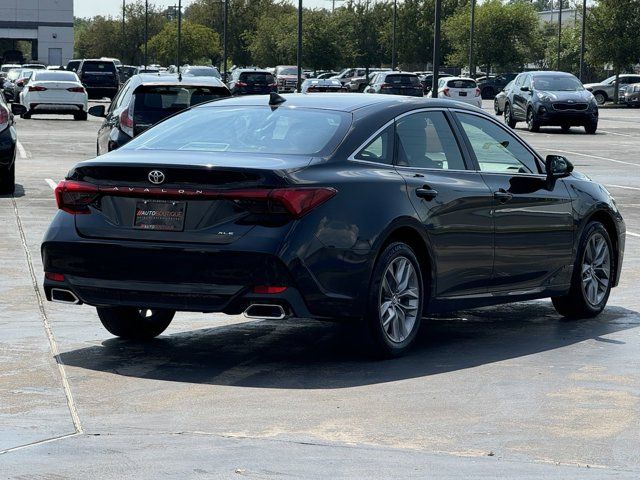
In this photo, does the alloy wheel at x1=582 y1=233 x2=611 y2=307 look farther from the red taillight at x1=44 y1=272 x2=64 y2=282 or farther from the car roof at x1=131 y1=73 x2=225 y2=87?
the car roof at x1=131 y1=73 x2=225 y2=87

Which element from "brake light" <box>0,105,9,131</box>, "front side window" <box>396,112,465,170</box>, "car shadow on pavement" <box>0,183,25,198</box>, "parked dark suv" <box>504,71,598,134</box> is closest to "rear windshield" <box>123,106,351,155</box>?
"front side window" <box>396,112,465,170</box>

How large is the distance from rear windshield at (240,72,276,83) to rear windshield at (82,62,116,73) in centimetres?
629

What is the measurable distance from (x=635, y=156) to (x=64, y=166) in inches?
475

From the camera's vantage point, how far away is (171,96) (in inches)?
776

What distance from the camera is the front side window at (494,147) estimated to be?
9695mm

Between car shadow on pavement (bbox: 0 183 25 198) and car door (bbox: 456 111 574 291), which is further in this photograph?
car shadow on pavement (bbox: 0 183 25 198)

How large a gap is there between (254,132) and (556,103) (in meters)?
33.2

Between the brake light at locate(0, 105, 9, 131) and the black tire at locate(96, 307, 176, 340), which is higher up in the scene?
the brake light at locate(0, 105, 9, 131)

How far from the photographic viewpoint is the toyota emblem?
8.16 metres

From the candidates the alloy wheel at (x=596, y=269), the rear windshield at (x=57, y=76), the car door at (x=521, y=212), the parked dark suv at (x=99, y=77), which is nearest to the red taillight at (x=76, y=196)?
the car door at (x=521, y=212)

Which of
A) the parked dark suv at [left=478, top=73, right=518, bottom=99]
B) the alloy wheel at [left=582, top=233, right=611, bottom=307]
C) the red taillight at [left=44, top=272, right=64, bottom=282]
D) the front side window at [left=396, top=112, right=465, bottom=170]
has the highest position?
the front side window at [left=396, top=112, right=465, bottom=170]

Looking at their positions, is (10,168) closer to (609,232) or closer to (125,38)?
(609,232)

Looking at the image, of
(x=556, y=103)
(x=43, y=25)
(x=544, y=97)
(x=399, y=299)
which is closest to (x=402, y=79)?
(x=544, y=97)

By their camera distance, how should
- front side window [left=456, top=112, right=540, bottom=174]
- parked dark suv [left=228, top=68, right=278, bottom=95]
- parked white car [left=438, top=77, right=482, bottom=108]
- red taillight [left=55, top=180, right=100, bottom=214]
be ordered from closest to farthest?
red taillight [left=55, top=180, right=100, bottom=214], front side window [left=456, top=112, right=540, bottom=174], parked white car [left=438, top=77, right=482, bottom=108], parked dark suv [left=228, top=68, right=278, bottom=95]
